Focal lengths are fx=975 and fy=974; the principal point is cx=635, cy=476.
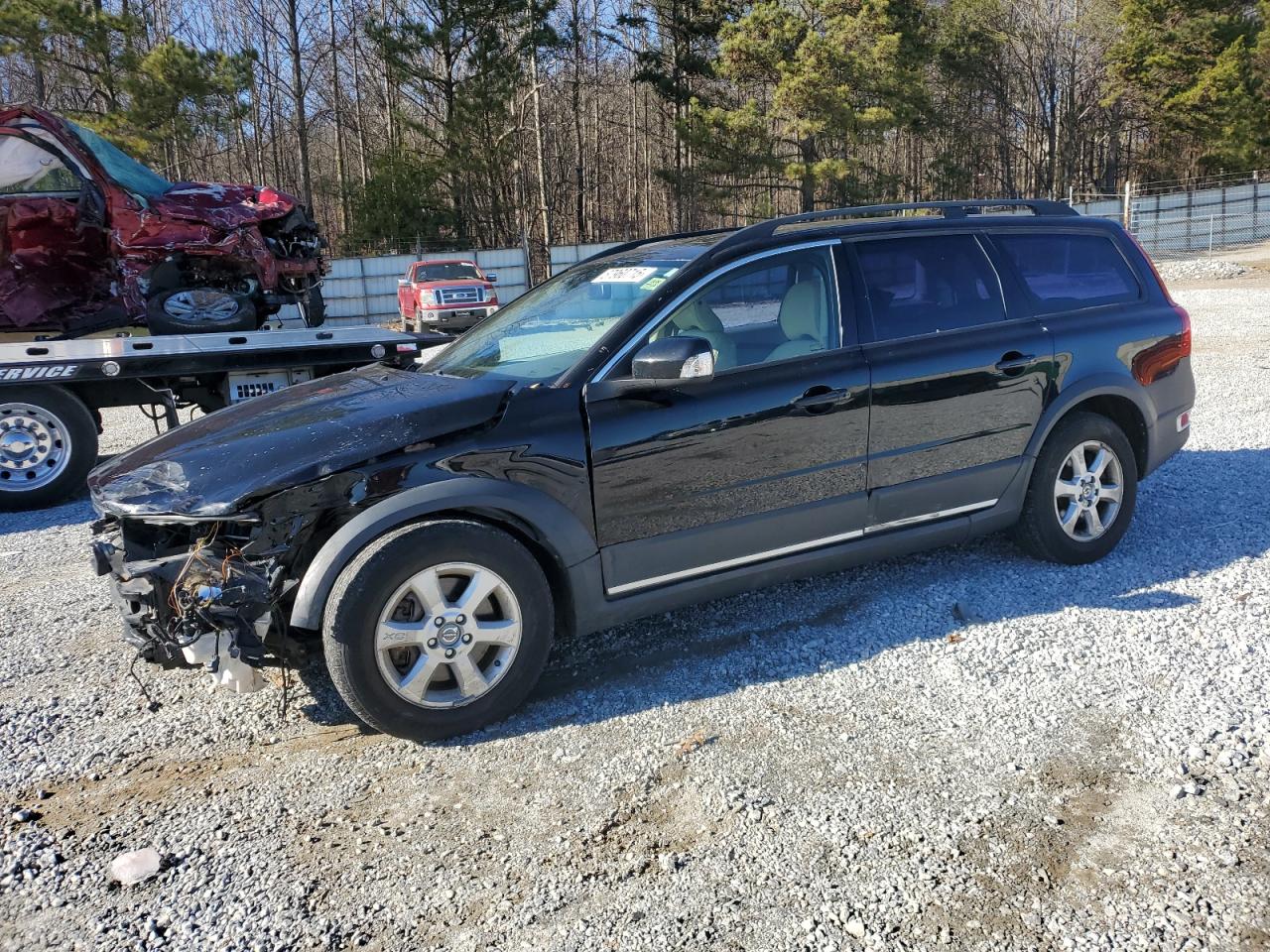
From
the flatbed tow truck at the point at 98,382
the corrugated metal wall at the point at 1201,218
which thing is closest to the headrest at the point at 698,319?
the flatbed tow truck at the point at 98,382

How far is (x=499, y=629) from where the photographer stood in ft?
11.6

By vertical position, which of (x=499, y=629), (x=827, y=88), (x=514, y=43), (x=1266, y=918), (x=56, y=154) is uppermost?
(x=514, y=43)

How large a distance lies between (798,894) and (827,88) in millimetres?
31636

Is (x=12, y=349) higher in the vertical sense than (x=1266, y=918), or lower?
higher

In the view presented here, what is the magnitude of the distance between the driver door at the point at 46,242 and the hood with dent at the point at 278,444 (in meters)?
5.72

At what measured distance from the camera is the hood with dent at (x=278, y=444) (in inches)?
133

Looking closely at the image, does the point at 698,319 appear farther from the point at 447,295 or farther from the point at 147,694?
the point at 447,295

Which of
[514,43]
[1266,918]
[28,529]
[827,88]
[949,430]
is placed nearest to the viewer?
[1266,918]

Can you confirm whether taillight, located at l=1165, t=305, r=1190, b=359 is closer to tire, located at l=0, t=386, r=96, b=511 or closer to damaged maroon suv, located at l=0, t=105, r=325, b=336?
tire, located at l=0, t=386, r=96, b=511

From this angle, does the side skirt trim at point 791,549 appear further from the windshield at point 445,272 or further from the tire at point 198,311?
the windshield at point 445,272

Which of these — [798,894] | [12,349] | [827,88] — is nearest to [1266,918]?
[798,894]

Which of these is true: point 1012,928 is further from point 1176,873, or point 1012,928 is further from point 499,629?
point 499,629

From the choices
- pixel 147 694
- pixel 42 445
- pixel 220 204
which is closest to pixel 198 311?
pixel 220 204

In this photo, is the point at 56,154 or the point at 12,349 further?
the point at 56,154
